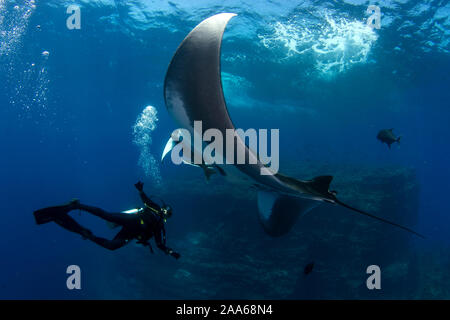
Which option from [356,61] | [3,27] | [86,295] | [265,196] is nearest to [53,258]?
[86,295]

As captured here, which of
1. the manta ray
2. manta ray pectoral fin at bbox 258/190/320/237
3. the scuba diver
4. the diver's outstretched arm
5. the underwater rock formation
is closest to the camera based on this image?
the manta ray

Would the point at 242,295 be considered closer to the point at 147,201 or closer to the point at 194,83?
the point at 147,201

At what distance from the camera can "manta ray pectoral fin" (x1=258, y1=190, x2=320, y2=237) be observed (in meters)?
4.20

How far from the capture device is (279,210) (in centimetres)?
438

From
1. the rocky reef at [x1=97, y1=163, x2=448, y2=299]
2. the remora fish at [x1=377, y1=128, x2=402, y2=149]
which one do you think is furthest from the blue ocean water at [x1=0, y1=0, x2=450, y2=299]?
the remora fish at [x1=377, y1=128, x2=402, y2=149]

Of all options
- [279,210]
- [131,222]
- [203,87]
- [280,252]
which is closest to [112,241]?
[131,222]

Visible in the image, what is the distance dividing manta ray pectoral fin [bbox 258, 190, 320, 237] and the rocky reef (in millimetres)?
7148

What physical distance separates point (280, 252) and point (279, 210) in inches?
294

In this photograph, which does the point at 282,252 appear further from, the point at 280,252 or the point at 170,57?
the point at 170,57

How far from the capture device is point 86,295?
1988cm

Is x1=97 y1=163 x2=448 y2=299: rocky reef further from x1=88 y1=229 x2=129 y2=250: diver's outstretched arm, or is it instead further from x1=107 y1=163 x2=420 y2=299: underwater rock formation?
x1=88 y1=229 x2=129 y2=250: diver's outstretched arm

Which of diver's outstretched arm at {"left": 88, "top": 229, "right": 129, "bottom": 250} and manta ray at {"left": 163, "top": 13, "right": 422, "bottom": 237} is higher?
manta ray at {"left": 163, "top": 13, "right": 422, "bottom": 237}

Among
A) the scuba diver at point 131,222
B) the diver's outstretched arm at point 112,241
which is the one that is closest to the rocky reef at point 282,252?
the scuba diver at point 131,222

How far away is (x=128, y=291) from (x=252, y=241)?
28.1 ft
